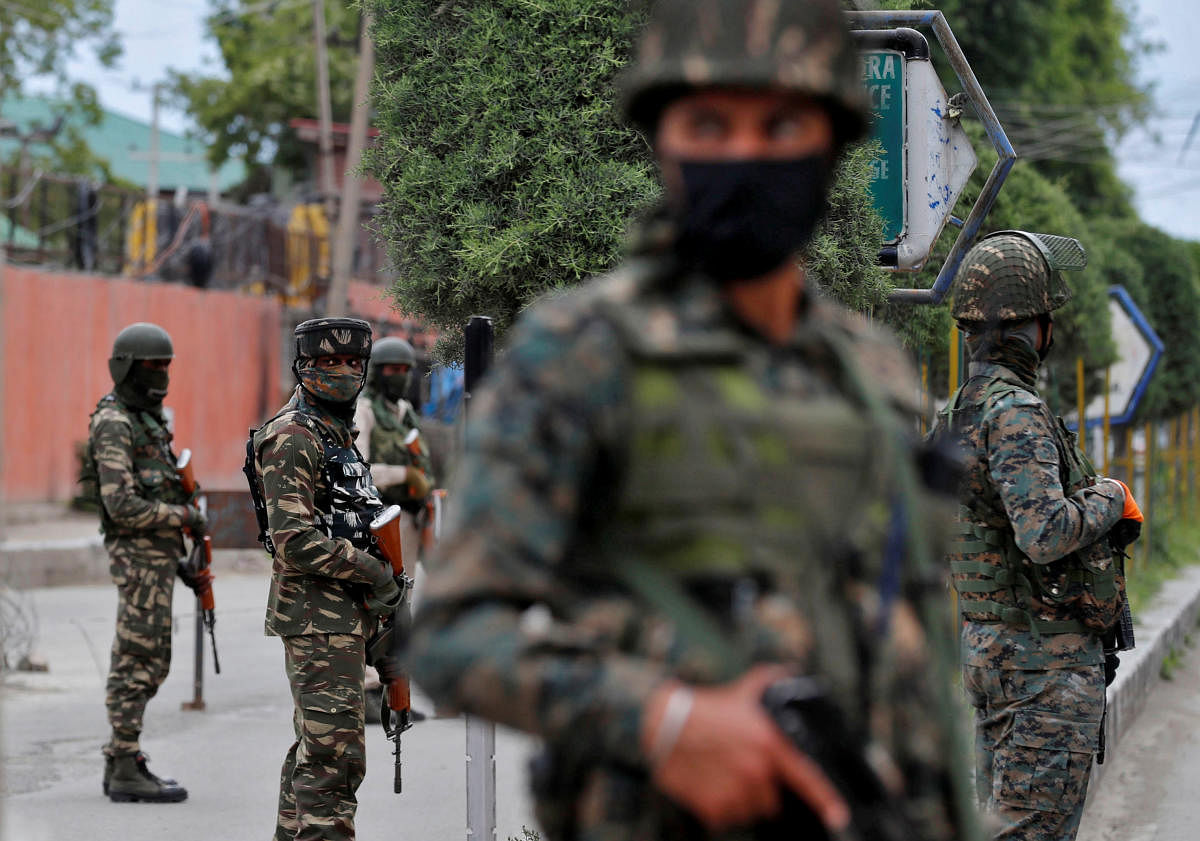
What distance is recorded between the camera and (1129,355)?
12.4 meters

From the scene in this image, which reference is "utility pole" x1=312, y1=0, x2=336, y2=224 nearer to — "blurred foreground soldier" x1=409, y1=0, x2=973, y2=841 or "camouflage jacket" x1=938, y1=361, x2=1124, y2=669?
"camouflage jacket" x1=938, y1=361, x2=1124, y2=669

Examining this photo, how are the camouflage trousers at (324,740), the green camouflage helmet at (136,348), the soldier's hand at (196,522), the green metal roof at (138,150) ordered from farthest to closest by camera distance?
1. the green metal roof at (138,150)
2. the soldier's hand at (196,522)
3. the green camouflage helmet at (136,348)
4. the camouflage trousers at (324,740)

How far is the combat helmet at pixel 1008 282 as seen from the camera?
4.34m

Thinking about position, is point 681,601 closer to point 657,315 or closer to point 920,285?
point 657,315

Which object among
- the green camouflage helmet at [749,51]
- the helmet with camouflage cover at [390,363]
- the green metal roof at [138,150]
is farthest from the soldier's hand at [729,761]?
the green metal roof at [138,150]

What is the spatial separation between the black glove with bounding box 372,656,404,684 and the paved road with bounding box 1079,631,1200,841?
3.17 m

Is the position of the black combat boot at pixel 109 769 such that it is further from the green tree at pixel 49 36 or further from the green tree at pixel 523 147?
the green tree at pixel 49 36

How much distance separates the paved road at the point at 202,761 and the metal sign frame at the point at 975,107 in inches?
93.5

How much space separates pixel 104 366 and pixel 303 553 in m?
14.2

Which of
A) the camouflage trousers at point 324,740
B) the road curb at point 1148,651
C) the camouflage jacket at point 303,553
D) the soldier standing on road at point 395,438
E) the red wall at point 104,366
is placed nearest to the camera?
the camouflage trousers at point 324,740

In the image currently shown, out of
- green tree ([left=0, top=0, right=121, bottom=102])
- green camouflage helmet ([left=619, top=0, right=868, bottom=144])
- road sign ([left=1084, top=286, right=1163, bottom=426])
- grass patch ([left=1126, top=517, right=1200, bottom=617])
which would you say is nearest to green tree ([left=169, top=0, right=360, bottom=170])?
green tree ([left=0, top=0, right=121, bottom=102])

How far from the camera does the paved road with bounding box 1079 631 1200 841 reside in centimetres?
677

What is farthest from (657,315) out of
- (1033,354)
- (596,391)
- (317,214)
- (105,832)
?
(317,214)

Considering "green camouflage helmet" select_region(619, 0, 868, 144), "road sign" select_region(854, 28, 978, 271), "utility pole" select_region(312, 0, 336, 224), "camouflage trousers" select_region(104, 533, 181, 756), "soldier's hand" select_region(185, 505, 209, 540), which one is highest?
"utility pole" select_region(312, 0, 336, 224)
